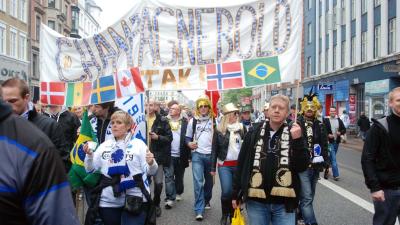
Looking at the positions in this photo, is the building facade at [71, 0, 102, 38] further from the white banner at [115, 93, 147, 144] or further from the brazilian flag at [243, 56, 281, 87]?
the brazilian flag at [243, 56, 281, 87]

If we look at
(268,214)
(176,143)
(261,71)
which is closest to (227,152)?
(261,71)

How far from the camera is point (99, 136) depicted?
16.6 feet

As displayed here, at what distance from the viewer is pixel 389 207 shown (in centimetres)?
428

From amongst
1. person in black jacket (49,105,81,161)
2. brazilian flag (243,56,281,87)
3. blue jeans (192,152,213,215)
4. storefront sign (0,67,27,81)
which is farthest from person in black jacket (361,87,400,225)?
storefront sign (0,67,27,81)

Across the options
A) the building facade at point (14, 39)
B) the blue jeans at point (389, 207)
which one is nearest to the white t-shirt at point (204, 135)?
the blue jeans at point (389, 207)

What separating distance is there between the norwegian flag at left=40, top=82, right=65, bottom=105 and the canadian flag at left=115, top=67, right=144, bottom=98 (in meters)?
1.05

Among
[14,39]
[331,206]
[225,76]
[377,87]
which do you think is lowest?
[331,206]

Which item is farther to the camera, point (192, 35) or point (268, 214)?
point (192, 35)

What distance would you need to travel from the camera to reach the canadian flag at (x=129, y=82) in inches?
209

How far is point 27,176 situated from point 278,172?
2.76 metres

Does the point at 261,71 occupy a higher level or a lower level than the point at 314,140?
higher

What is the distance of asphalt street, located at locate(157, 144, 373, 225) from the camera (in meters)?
6.80

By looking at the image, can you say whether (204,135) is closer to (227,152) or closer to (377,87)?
(227,152)

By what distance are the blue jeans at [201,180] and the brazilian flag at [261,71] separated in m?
2.22
